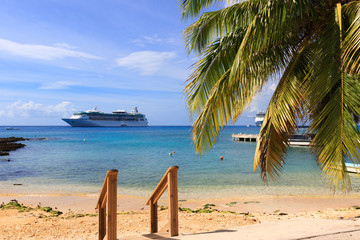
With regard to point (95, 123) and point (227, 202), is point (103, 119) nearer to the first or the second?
point (95, 123)

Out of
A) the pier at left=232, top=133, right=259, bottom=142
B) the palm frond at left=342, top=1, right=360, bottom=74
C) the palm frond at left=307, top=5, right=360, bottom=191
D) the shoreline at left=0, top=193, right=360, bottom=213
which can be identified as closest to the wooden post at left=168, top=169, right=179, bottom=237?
the palm frond at left=307, top=5, right=360, bottom=191

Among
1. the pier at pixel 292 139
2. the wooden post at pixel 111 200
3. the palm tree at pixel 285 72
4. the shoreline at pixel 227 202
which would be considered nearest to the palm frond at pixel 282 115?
the palm tree at pixel 285 72

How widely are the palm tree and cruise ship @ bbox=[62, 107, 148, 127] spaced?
3910 inches

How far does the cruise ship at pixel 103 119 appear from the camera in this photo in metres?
101

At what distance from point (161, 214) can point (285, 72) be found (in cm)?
512

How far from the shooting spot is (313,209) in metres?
8.71

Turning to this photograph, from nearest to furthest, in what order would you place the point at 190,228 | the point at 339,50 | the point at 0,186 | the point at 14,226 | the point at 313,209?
the point at 339,50, the point at 190,228, the point at 14,226, the point at 313,209, the point at 0,186

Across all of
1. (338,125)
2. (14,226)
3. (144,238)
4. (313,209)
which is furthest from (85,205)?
(338,125)

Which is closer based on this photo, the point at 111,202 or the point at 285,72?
the point at 111,202

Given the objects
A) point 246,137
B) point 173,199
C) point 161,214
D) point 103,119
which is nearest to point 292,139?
point 246,137

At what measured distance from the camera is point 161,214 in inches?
308

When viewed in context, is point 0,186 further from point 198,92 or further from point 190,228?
point 198,92

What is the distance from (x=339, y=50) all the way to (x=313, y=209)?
21.0ft

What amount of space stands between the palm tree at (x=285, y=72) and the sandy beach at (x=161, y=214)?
65.9 inches
